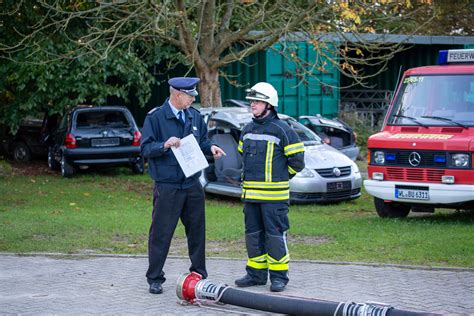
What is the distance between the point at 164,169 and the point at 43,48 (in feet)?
41.2

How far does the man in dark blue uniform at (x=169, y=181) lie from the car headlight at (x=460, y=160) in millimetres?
4719

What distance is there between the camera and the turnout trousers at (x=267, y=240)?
28.5 ft

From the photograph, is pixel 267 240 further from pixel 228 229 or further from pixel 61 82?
pixel 61 82

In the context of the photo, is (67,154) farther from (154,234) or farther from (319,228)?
(154,234)

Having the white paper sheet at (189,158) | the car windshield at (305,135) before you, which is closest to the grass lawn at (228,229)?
the car windshield at (305,135)

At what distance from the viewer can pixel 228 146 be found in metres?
16.4

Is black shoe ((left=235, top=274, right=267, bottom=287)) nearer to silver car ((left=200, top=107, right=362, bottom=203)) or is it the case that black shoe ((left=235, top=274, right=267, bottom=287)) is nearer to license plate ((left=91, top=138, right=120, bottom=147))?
silver car ((left=200, top=107, right=362, bottom=203))

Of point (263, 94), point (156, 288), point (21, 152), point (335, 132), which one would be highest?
point (263, 94)

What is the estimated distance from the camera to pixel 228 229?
1281 cm

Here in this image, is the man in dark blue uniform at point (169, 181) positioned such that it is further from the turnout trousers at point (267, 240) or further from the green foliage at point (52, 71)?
the green foliage at point (52, 71)

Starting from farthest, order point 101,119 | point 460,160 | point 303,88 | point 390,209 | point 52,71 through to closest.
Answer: point 303,88 → point 52,71 → point 101,119 → point 390,209 → point 460,160

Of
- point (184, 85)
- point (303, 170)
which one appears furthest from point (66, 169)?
point (184, 85)

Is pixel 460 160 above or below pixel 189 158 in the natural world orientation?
below

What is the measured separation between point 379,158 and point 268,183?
15.5 feet
